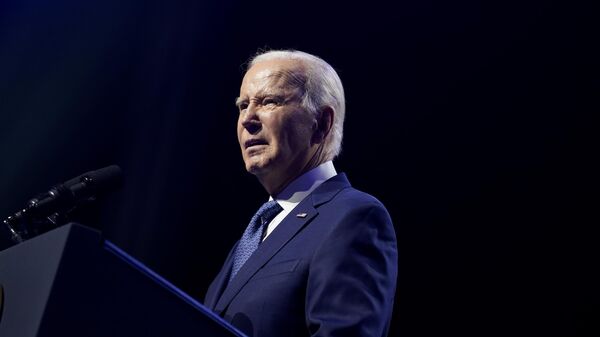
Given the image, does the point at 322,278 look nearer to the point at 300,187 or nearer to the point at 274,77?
the point at 300,187

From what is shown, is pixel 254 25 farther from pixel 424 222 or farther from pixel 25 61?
pixel 424 222

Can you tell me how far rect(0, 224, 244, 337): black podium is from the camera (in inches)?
35.2

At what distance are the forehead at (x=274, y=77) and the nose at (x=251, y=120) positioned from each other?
0.22 feet

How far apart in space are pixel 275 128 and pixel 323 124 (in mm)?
211

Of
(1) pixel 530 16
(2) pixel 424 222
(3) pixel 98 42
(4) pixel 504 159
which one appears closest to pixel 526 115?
(4) pixel 504 159

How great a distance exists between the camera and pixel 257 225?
2.00m

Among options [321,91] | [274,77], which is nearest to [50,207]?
[274,77]

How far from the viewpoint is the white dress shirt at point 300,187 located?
2.02 m

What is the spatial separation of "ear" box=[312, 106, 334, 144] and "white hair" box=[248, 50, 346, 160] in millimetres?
13

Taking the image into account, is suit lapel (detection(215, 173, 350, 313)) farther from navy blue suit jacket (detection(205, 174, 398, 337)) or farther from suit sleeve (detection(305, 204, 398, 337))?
suit sleeve (detection(305, 204, 398, 337))

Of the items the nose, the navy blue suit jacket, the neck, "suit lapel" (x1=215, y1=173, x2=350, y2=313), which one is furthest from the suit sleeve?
the nose

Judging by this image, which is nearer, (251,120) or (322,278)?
(322,278)

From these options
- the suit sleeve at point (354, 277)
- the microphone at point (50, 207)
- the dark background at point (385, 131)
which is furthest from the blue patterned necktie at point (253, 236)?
the dark background at point (385, 131)

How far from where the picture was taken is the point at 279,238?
1.73 m
